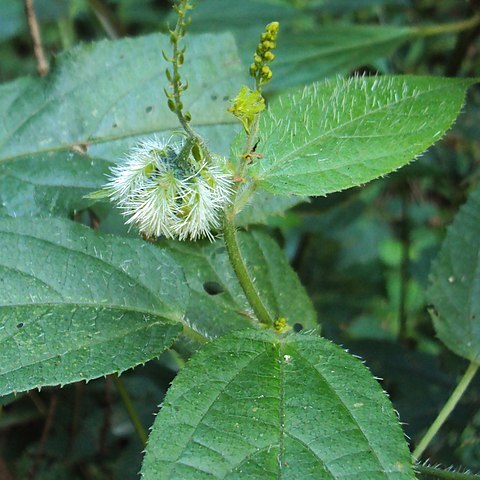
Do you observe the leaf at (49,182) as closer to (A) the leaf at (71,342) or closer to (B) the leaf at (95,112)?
(B) the leaf at (95,112)

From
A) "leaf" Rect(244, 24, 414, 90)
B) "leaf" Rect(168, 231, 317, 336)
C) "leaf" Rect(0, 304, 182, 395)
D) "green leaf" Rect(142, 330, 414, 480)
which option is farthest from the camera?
"leaf" Rect(244, 24, 414, 90)

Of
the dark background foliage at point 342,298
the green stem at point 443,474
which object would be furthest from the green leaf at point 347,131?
the green stem at point 443,474

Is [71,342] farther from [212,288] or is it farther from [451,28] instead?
[451,28]

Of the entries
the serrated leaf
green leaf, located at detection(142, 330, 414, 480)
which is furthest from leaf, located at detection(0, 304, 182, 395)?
the serrated leaf

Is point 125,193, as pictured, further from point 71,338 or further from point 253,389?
point 253,389

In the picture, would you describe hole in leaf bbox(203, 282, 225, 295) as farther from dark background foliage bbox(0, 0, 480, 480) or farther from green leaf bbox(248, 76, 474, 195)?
green leaf bbox(248, 76, 474, 195)

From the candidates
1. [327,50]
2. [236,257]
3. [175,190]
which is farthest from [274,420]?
[327,50]
